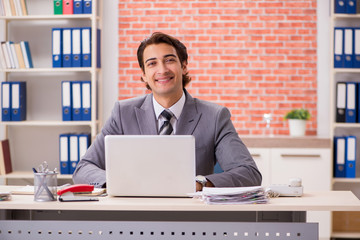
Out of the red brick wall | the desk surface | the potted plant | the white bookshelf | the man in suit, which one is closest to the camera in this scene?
the desk surface

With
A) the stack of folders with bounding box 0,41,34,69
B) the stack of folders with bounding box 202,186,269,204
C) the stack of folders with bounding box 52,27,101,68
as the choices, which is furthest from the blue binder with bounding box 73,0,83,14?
the stack of folders with bounding box 202,186,269,204

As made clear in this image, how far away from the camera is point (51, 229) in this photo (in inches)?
79.9

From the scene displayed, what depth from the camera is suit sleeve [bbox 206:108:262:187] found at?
7.47 feet

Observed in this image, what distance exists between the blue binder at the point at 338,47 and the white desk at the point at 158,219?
2.33 metres

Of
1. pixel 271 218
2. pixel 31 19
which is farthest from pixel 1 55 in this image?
pixel 271 218

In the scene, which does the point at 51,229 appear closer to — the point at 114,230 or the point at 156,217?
the point at 114,230

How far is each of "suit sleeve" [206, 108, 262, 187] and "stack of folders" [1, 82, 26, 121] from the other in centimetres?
234

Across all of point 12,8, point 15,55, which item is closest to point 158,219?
point 15,55

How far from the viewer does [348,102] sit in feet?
13.8

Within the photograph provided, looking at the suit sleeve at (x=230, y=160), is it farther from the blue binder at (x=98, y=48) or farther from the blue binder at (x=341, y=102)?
the blue binder at (x=98, y=48)

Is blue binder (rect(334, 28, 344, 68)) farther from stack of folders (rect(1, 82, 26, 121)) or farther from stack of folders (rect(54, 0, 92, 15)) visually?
stack of folders (rect(1, 82, 26, 121))

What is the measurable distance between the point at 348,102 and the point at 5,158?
2.87m

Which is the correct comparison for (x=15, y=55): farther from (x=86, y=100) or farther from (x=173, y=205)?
(x=173, y=205)

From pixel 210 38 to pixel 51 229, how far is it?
2877 mm
